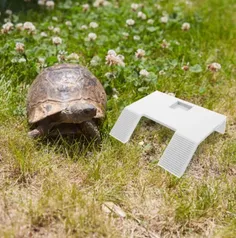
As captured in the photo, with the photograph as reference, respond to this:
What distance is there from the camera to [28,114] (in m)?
2.47

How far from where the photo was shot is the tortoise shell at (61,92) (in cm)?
235

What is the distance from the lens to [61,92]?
2.39m

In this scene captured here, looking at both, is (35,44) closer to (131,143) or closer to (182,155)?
(131,143)

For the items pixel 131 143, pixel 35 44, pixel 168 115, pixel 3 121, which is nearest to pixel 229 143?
pixel 168 115

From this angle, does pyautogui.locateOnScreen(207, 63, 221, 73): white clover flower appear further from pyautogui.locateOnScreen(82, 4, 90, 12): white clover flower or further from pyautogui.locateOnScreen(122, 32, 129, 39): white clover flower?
pyautogui.locateOnScreen(82, 4, 90, 12): white clover flower

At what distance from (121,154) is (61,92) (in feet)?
1.62

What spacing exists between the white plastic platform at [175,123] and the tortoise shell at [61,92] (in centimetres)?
17

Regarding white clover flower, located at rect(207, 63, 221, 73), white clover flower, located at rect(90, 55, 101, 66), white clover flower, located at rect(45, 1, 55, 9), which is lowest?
white clover flower, located at rect(90, 55, 101, 66)

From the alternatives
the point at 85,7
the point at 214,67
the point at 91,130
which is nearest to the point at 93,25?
the point at 85,7

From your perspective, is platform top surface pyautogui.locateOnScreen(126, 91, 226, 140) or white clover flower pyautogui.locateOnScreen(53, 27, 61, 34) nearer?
platform top surface pyautogui.locateOnScreen(126, 91, 226, 140)

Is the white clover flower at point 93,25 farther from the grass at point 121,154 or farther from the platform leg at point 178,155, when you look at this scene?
the platform leg at point 178,155

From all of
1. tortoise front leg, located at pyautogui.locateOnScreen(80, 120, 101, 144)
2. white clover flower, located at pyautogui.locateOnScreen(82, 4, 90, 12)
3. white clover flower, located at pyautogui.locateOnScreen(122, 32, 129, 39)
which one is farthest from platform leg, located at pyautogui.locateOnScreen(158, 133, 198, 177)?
white clover flower, located at pyautogui.locateOnScreen(82, 4, 90, 12)

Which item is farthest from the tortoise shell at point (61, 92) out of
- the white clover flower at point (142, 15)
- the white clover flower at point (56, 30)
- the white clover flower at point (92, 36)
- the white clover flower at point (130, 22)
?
the white clover flower at point (142, 15)

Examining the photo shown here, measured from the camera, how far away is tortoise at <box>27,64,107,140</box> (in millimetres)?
2309
